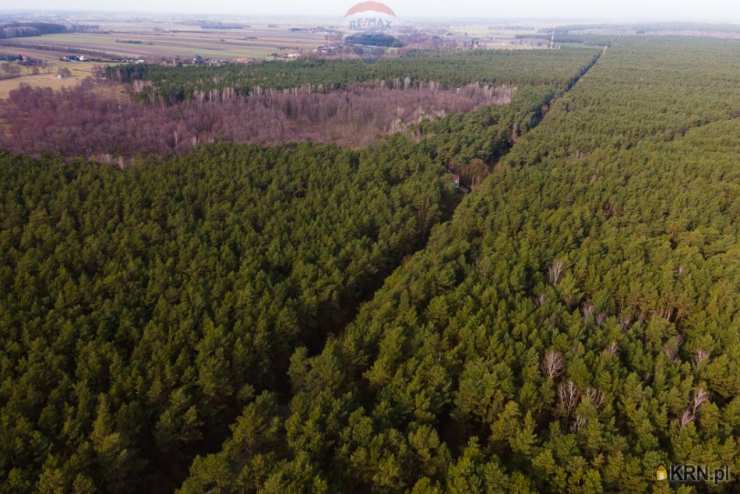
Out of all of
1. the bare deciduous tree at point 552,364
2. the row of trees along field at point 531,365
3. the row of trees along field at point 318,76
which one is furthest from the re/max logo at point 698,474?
the row of trees along field at point 318,76

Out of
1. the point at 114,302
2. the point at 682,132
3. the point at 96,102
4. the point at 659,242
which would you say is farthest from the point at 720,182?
the point at 96,102

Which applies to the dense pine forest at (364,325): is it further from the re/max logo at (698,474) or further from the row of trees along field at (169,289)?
the re/max logo at (698,474)

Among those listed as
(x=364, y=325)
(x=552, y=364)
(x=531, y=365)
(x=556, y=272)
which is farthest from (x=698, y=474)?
(x=364, y=325)

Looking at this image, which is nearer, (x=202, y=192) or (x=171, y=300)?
(x=171, y=300)

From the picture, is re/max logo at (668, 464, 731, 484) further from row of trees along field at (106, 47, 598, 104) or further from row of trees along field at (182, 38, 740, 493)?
row of trees along field at (106, 47, 598, 104)

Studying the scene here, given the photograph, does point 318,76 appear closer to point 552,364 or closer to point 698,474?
point 552,364

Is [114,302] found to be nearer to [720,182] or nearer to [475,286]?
[475,286]

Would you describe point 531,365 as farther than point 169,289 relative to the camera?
No
